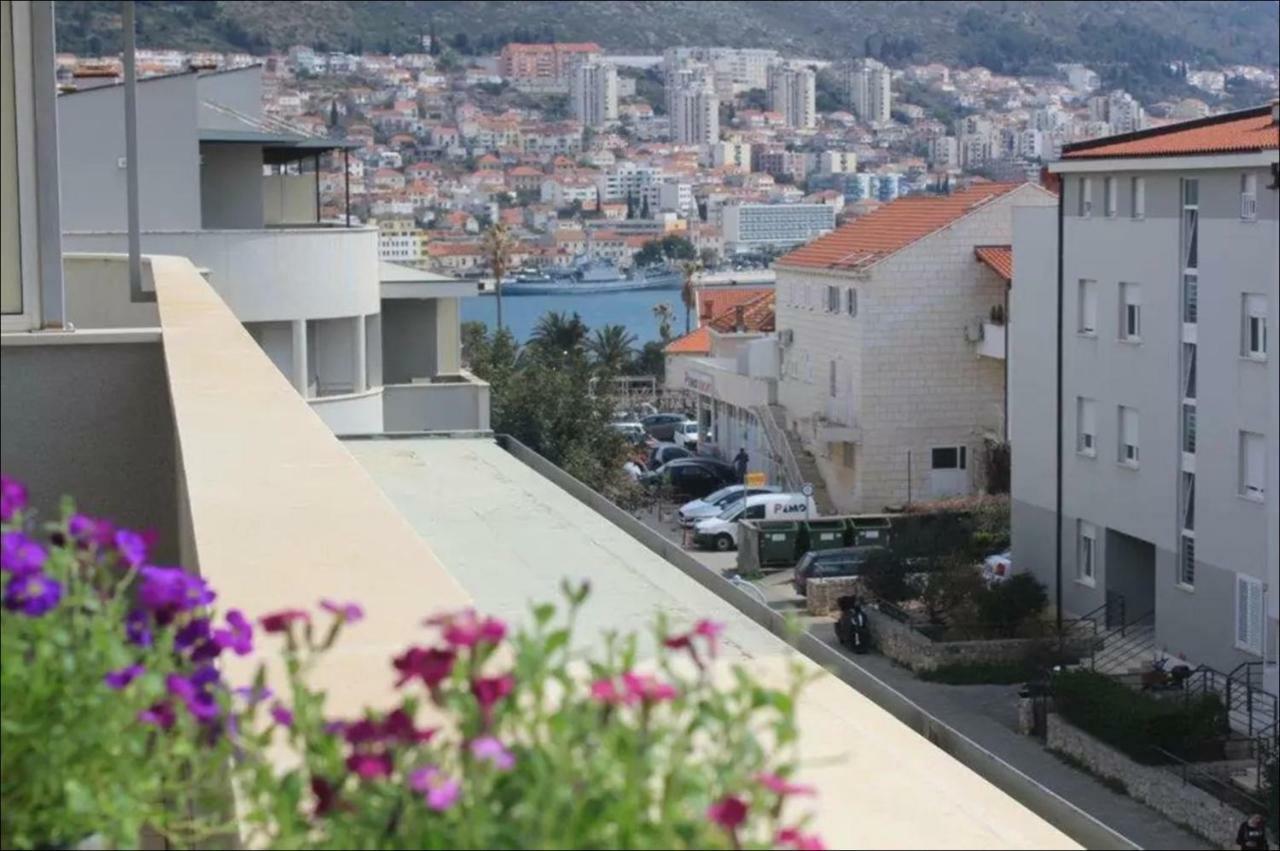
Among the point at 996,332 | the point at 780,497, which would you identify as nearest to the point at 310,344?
the point at 780,497

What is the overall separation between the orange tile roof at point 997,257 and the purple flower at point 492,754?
167ft

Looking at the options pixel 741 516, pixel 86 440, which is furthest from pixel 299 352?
pixel 741 516

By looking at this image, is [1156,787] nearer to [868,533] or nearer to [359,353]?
[359,353]

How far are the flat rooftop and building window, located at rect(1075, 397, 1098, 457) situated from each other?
2529cm

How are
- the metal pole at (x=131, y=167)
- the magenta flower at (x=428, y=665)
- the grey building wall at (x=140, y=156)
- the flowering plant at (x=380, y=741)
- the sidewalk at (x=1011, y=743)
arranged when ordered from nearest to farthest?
the flowering plant at (x=380, y=741) → the magenta flower at (x=428, y=665) → the metal pole at (x=131, y=167) → the sidewalk at (x=1011, y=743) → the grey building wall at (x=140, y=156)

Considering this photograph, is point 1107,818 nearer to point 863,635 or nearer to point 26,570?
point 863,635

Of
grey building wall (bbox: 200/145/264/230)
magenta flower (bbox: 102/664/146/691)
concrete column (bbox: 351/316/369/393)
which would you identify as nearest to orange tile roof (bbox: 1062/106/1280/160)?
concrete column (bbox: 351/316/369/393)

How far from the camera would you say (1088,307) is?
121 feet

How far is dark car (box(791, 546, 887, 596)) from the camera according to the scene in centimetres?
4028

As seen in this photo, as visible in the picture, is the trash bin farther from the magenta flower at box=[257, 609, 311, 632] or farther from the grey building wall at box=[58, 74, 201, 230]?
the magenta flower at box=[257, 609, 311, 632]

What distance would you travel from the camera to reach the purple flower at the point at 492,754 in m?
2.02

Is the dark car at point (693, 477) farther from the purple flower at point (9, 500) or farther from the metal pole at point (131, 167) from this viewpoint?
the purple flower at point (9, 500)

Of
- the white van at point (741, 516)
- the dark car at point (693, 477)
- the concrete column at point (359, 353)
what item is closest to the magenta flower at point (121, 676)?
the concrete column at point (359, 353)

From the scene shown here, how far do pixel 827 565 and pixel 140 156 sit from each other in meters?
16.9
